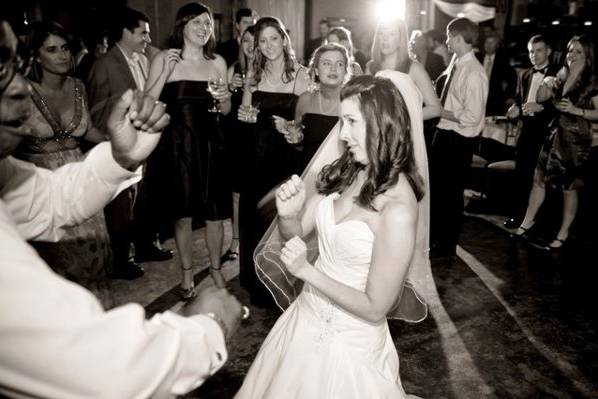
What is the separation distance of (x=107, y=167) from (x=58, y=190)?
0.21 m

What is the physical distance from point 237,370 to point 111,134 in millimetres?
1783

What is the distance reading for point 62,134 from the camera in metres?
2.60

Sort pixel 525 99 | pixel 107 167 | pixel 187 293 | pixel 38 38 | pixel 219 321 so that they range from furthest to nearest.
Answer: pixel 525 99 → pixel 187 293 → pixel 38 38 → pixel 107 167 → pixel 219 321

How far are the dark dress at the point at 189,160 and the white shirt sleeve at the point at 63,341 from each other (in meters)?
2.38

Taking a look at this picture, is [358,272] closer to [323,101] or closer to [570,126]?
[323,101]

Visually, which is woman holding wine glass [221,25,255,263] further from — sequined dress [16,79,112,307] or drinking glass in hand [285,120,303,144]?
sequined dress [16,79,112,307]

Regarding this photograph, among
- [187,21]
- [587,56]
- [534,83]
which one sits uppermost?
[187,21]

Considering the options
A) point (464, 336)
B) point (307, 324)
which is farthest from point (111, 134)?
point (464, 336)

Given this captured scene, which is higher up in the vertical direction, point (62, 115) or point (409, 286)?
point (62, 115)

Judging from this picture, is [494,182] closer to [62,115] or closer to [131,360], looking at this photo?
[62,115]

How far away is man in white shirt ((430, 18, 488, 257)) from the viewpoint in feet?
13.1

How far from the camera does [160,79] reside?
117 inches

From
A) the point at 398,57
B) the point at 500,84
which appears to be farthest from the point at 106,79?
the point at 500,84

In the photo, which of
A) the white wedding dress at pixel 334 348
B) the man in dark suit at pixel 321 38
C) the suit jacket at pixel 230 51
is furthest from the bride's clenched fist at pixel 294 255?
the man in dark suit at pixel 321 38
